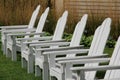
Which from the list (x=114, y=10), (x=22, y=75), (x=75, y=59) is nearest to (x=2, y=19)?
(x=114, y=10)

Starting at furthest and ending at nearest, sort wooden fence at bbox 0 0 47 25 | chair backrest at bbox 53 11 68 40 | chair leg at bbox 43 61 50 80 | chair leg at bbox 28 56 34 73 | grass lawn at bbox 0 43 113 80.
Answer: wooden fence at bbox 0 0 47 25 < chair backrest at bbox 53 11 68 40 < chair leg at bbox 28 56 34 73 < grass lawn at bbox 0 43 113 80 < chair leg at bbox 43 61 50 80

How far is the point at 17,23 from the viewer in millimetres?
16625

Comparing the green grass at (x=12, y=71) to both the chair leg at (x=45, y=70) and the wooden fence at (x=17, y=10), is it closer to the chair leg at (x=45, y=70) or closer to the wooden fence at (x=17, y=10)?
the chair leg at (x=45, y=70)

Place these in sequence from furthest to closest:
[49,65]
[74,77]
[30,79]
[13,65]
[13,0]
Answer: [13,0] < [13,65] < [30,79] < [49,65] < [74,77]

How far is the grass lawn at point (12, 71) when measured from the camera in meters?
9.22

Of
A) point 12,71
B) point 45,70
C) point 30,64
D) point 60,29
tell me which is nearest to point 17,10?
point 60,29

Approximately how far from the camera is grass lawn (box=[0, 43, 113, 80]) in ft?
30.2

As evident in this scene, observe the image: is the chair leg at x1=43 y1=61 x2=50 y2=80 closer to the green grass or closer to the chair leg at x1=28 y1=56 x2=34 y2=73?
the green grass

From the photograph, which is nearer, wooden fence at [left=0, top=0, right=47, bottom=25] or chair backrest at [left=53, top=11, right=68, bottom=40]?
chair backrest at [left=53, top=11, right=68, bottom=40]

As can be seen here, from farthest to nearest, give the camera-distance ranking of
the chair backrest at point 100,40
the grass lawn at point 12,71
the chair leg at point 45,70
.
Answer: the grass lawn at point 12,71 → the chair leg at point 45,70 → the chair backrest at point 100,40

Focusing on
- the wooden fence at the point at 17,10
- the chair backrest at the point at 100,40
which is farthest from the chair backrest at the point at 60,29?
the wooden fence at the point at 17,10

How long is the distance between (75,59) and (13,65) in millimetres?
3762

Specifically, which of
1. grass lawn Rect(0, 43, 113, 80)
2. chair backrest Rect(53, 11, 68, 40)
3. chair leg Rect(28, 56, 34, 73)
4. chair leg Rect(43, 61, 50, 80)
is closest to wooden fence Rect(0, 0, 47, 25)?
grass lawn Rect(0, 43, 113, 80)

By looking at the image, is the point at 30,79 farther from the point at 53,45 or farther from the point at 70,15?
the point at 70,15
